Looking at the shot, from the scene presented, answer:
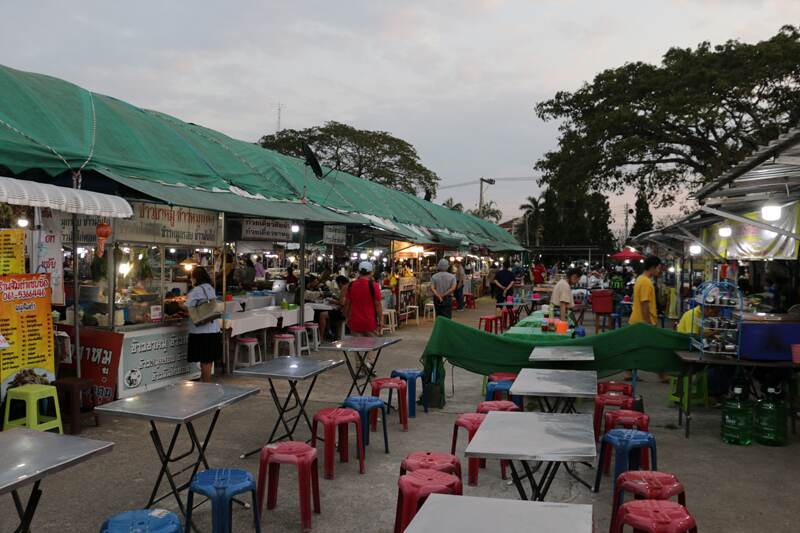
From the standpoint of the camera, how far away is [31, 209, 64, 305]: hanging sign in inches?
258

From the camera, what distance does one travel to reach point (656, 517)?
3.03 meters

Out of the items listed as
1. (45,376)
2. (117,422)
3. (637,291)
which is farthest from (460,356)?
(45,376)

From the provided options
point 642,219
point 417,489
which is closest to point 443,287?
point 417,489

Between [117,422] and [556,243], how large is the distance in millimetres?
49287

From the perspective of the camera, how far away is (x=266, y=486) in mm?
4645

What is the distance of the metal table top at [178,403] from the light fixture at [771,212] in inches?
240

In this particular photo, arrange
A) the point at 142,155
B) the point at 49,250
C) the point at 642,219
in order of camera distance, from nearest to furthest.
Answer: the point at 49,250, the point at 142,155, the point at 642,219

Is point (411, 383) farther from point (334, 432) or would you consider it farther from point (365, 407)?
point (334, 432)

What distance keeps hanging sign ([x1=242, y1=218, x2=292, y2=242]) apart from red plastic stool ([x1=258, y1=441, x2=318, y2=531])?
720 cm

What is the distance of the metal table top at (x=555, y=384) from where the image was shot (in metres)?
4.60

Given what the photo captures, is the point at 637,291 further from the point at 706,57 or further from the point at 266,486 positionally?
the point at 706,57

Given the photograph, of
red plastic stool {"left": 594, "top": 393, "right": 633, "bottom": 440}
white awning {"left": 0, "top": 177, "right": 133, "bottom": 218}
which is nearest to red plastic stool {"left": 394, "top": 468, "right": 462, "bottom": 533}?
red plastic stool {"left": 594, "top": 393, "right": 633, "bottom": 440}

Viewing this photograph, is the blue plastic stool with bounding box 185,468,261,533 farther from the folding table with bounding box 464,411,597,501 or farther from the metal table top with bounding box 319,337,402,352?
the metal table top with bounding box 319,337,402,352

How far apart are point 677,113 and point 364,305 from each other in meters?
14.5
